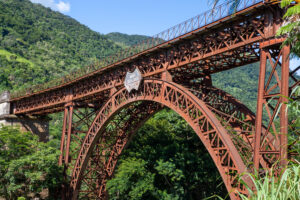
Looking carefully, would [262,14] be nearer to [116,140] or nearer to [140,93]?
[140,93]

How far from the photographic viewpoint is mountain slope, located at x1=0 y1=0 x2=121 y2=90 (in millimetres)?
84625

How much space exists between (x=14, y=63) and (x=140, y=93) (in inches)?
3262

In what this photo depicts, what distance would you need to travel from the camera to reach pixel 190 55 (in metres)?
14.2

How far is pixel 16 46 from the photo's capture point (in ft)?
350

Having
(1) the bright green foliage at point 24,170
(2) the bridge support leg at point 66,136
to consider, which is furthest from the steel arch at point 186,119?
(1) the bright green foliage at point 24,170

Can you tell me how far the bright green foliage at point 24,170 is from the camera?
68.3 ft

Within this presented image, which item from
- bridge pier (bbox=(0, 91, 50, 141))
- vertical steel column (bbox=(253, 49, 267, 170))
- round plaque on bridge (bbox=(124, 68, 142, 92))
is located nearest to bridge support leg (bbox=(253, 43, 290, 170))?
vertical steel column (bbox=(253, 49, 267, 170))

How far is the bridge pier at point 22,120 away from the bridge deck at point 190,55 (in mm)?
9834

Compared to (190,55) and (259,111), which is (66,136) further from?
(259,111)

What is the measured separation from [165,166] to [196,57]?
40.2 ft

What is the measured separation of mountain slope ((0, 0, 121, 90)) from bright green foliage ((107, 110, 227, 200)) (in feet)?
185

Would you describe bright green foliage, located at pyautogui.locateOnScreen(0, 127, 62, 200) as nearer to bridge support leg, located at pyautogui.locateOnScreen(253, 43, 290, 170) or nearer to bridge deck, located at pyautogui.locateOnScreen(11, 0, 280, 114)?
bridge deck, located at pyautogui.locateOnScreen(11, 0, 280, 114)

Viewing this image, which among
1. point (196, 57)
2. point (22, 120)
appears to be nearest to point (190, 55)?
point (196, 57)

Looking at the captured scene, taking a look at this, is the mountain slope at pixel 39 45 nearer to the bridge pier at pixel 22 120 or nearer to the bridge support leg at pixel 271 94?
the bridge pier at pixel 22 120
